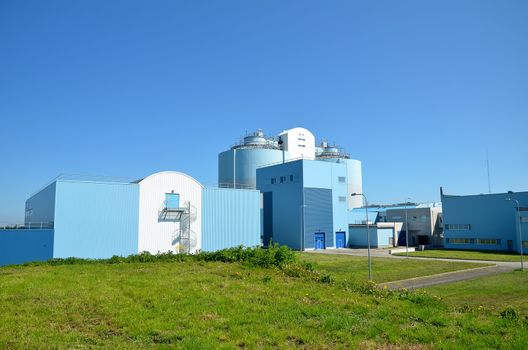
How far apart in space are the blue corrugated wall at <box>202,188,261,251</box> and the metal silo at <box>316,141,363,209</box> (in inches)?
1580

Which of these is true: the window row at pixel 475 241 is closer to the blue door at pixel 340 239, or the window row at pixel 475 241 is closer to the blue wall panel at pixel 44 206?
the blue door at pixel 340 239

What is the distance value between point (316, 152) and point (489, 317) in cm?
7470

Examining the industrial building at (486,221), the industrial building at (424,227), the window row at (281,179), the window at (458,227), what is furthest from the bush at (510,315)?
the industrial building at (424,227)

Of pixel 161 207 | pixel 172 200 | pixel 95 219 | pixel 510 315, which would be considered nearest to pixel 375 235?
pixel 172 200

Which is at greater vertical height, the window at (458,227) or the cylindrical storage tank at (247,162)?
the cylindrical storage tank at (247,162)

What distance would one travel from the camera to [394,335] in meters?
9.32

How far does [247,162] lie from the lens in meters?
72.1

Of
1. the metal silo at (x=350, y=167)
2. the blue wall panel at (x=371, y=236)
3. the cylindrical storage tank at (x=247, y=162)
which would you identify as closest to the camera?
the blue wall panel at (x=371, y=236)

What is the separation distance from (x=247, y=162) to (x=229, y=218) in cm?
2810

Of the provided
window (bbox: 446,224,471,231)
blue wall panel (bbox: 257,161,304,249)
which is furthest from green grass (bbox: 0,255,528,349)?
window (bbox: 446,224,471,231)

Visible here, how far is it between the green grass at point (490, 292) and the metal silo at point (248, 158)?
4579 centimetres

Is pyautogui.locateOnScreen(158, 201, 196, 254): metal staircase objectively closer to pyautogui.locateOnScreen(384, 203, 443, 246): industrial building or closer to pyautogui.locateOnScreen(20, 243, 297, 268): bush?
pyautogui.locateOnScreen(20, 243, 297, 268): bush

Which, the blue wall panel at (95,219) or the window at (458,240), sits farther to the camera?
the window at (458,240)

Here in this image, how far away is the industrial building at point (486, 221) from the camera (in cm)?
5494
